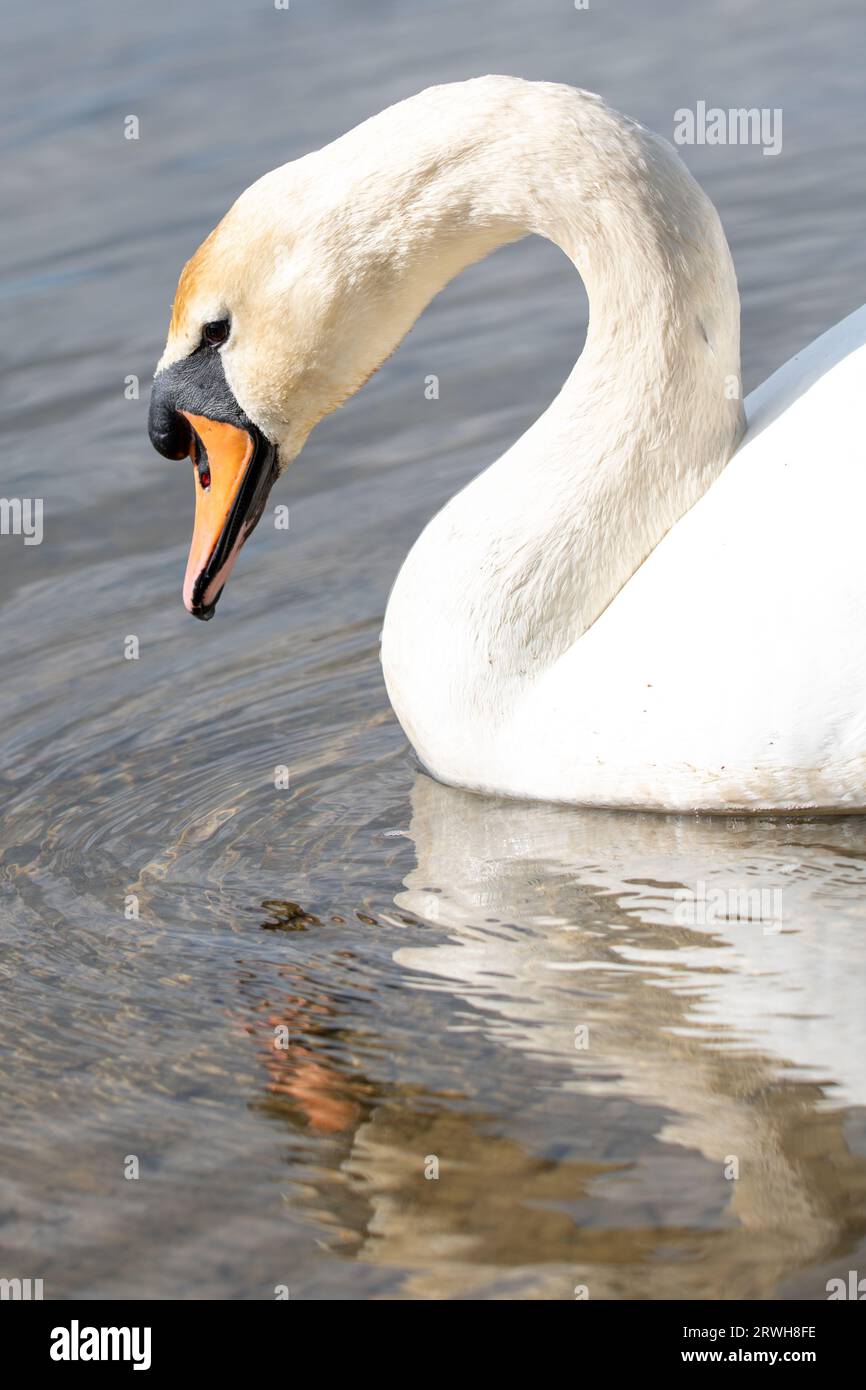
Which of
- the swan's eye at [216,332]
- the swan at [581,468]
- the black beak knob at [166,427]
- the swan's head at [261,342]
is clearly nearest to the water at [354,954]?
the swan at [581,468]

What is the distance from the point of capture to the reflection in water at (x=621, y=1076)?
353 cm

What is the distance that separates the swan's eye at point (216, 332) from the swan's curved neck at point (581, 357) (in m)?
0.37

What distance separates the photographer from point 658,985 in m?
4.24

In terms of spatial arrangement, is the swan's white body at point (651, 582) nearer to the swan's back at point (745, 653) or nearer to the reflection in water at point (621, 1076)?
the swan's back at point (745, 653)

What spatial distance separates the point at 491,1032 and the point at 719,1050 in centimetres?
46

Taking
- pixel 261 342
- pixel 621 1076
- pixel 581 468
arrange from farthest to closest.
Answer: pixel 581 468 < pixel 261 342 < pixel 621 1076

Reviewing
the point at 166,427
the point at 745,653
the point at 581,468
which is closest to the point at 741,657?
the point at 745,653

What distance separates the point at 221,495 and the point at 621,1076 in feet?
6.12

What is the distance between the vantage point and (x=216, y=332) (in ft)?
16.1

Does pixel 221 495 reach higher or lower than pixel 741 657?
higher

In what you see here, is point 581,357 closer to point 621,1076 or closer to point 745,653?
point 745,653

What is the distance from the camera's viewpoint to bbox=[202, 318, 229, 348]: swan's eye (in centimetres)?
488

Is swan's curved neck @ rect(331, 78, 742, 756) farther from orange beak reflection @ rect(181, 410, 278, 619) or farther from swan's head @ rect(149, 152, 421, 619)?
orange beak reflection @ rect(181, 410, 278, 619)
